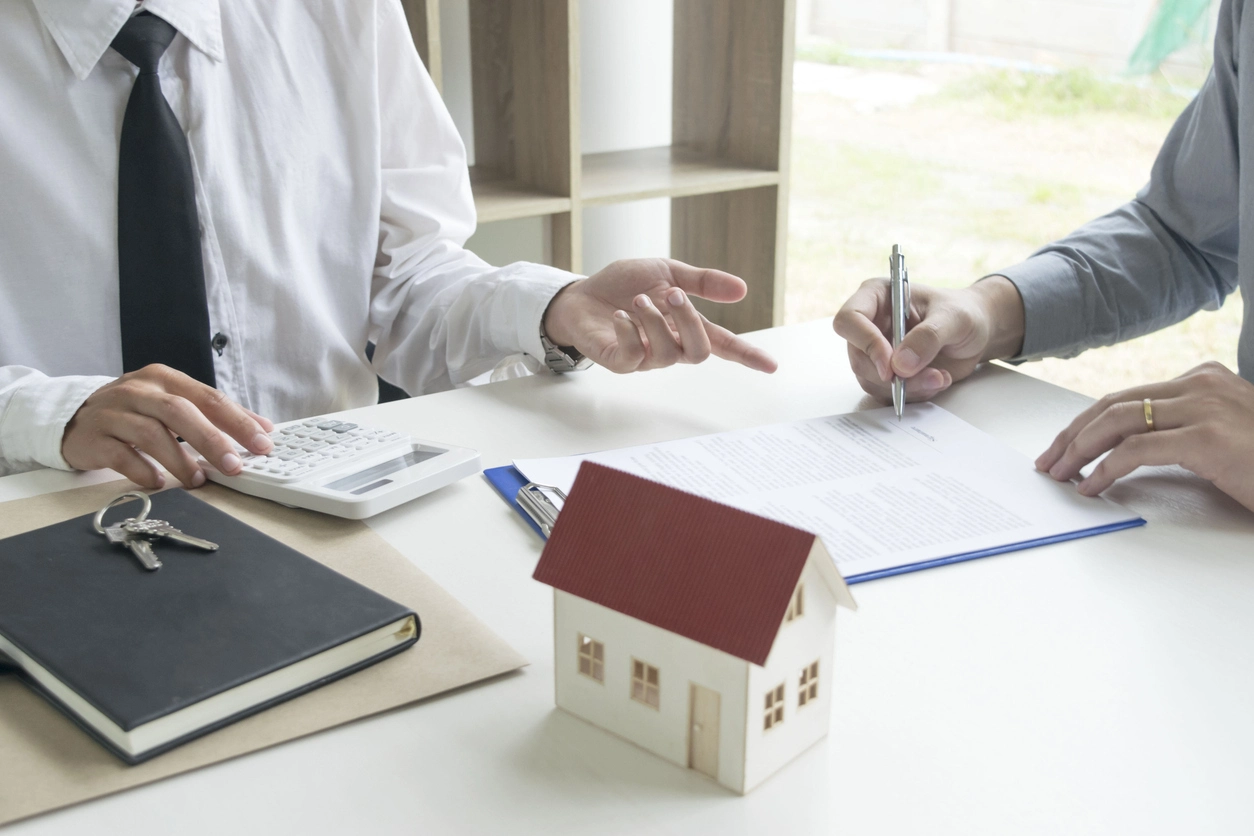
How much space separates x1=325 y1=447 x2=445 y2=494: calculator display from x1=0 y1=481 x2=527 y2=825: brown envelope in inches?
1.8

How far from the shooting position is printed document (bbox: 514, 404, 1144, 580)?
2.60 feet

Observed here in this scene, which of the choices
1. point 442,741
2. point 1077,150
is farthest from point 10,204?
point 1077,150

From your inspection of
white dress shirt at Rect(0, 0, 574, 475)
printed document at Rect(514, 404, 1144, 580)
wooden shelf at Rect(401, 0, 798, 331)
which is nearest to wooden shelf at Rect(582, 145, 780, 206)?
wooden shelf at Rect(401, 0, 798, 331)

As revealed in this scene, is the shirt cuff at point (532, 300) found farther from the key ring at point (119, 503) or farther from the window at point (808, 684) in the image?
the window at point (808, 684)

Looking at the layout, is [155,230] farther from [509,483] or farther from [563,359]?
[509,483]

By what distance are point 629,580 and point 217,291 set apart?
94 centimetres

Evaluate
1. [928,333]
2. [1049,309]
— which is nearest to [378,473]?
[928,333]

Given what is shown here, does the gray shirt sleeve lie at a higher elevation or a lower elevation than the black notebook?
higher

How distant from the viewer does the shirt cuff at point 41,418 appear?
93 cm

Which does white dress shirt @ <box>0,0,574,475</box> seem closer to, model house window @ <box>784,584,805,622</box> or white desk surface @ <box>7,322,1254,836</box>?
white desk surface @ <box>7,322,1254,836</box>

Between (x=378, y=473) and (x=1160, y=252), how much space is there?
933mm

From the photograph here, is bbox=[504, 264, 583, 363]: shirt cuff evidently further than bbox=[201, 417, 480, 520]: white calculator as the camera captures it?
Yes

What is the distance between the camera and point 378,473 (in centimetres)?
88

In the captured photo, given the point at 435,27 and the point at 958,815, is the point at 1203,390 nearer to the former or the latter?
the point at 958,815
